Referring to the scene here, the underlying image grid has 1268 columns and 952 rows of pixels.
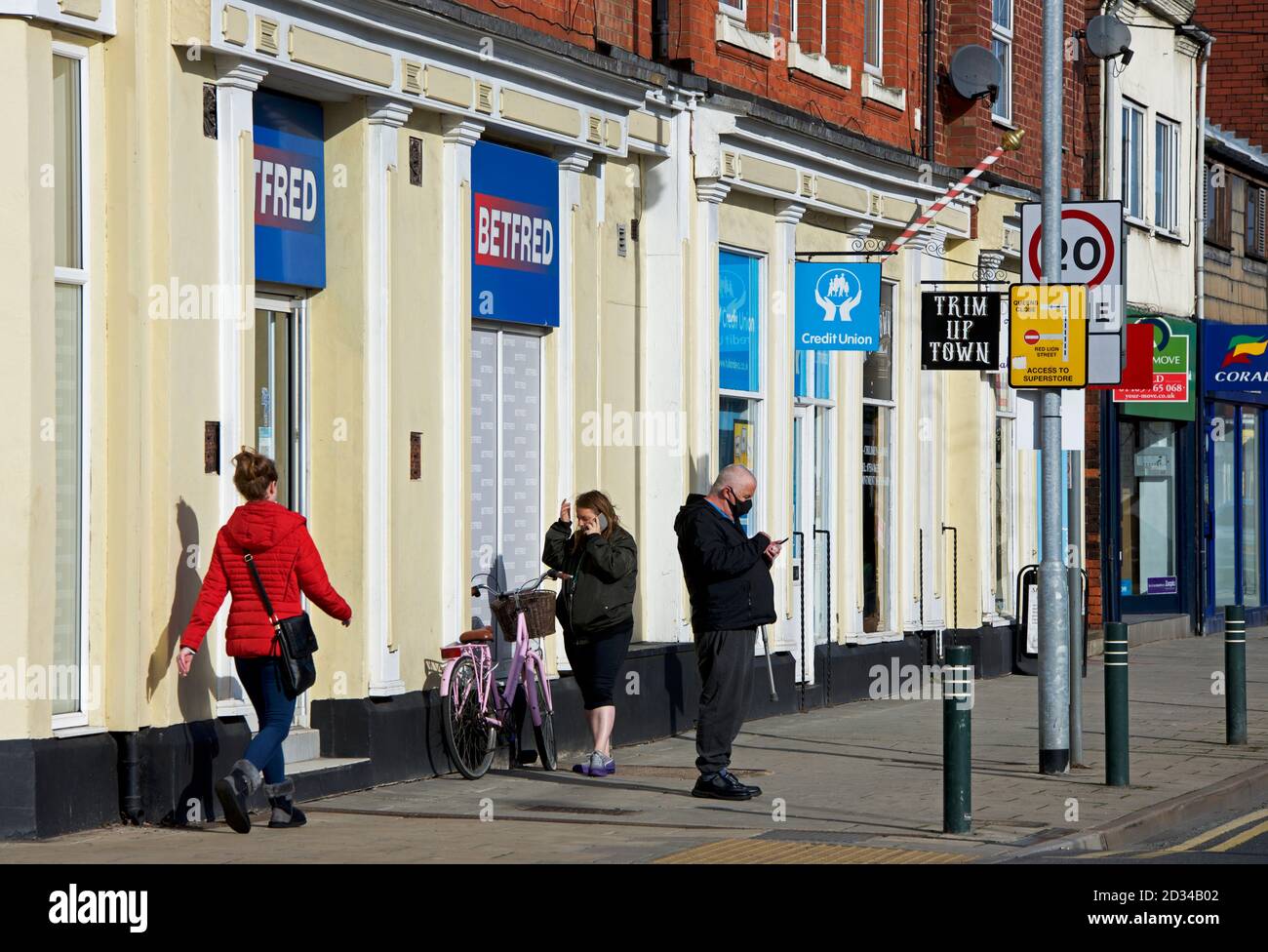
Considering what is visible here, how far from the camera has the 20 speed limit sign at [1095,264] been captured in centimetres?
1416

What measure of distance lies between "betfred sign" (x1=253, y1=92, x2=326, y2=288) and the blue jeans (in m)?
2.64

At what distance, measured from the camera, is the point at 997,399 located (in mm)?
24203

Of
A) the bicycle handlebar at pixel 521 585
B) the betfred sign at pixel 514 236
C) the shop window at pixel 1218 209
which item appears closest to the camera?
the bicycle handlebar at pixel 521 585

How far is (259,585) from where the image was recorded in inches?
438

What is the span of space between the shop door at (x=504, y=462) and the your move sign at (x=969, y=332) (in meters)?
A: 2.80

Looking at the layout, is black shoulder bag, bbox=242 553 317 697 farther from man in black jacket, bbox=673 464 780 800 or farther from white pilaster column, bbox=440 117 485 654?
white pilaster column, bbox=440 117 485 654

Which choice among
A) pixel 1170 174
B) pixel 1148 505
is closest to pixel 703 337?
pixel 1148 505

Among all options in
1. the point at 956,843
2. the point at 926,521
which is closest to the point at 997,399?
the point at 926,521

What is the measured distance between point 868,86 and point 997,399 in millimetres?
4763

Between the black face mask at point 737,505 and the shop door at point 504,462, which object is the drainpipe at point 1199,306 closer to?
the shop door at point 504,462

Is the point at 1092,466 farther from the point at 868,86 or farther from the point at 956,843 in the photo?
the point at 956,843

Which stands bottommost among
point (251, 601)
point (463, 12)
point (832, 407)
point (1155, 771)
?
point (1155, 771)

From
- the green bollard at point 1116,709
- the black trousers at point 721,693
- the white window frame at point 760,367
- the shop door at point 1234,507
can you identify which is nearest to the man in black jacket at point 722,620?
the black trousers at point 721,693
